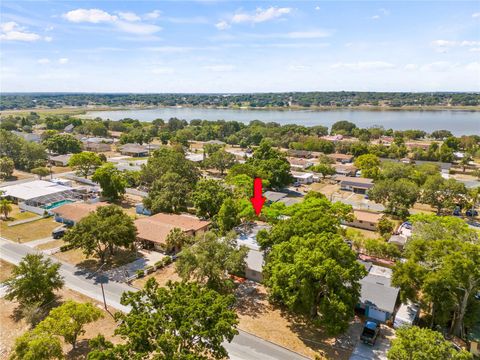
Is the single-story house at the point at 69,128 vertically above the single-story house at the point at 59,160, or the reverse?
the single-story house at the point at 69,128

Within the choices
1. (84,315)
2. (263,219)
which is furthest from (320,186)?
(84,315)

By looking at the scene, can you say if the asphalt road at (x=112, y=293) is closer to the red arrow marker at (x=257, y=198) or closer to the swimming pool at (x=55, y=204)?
the swimming pool at (x=55, y=204)

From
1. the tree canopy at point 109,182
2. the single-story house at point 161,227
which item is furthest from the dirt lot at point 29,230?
the single-story house at point 161,227

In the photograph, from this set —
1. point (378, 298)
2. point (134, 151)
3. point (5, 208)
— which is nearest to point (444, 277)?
point (378, 298)

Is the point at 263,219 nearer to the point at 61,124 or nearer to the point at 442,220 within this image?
the point at 442,220

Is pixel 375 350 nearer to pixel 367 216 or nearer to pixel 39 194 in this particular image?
pixel 367 216

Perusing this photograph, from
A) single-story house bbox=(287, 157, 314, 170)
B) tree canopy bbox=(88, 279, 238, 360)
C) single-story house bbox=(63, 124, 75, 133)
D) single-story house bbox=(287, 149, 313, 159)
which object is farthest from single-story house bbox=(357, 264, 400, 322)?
single-story house bbox=(63, 124, 75, 133)

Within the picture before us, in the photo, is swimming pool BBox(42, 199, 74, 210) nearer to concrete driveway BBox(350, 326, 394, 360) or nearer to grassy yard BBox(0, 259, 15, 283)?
grassy yard BBox(0, 259, 15, 283)
